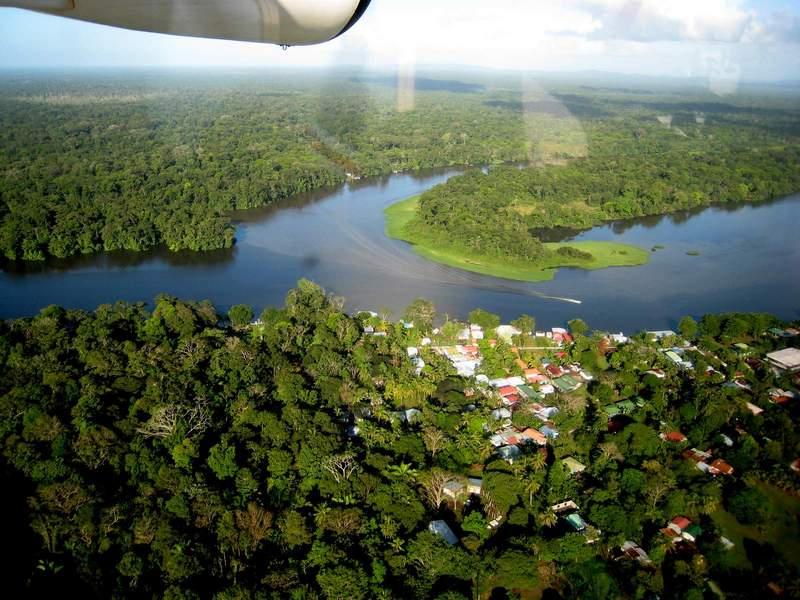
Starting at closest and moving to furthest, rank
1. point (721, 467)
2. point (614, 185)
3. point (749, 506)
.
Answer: point (749, 506) < point (721, 467) < point (614, 185)

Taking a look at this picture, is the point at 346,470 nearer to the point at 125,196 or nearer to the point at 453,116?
the point at 125,196

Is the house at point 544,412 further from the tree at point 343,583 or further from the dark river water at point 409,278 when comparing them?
the tree at point 343,583

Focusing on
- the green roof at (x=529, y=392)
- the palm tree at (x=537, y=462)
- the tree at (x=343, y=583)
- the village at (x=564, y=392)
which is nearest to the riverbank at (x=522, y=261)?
the village at (x=564, y=392)

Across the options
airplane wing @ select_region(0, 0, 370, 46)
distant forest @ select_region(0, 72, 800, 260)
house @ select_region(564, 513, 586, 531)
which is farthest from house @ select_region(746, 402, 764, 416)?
airplane wing @ select_region(0, 0, 370, 46)

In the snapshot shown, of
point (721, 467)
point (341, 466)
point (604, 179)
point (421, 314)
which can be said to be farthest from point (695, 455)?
point (604, 179)

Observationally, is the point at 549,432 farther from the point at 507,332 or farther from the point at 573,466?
the point at 507,332

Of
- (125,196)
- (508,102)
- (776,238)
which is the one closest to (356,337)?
(125,196)
